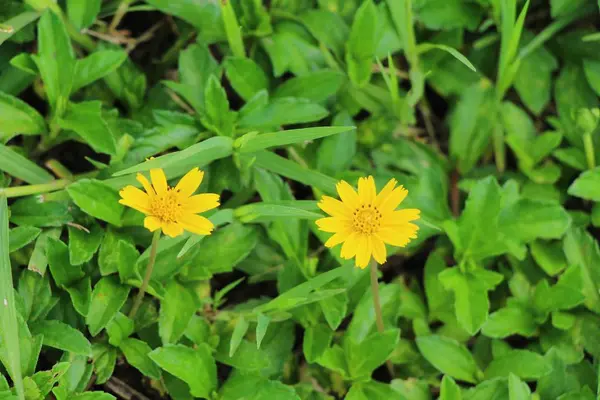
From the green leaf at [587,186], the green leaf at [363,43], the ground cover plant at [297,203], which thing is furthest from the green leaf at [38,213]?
the green leaf at [587,186]

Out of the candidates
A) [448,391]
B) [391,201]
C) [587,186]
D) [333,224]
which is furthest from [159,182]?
[587,186]

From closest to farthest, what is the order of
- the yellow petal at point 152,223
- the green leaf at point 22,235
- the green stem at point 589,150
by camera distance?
1. the yellow petal at point 152,223
2. the green leaf at point 22,235
3. the green stem at point 589,150

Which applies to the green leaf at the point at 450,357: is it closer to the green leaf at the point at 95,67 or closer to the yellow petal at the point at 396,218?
the yellow petal at the point at 396,218

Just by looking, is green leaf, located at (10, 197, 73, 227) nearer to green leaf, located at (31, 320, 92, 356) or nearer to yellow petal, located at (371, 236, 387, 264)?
green leaf, located at (31, 320, 92, 356)

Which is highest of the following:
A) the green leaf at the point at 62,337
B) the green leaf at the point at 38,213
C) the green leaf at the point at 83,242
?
the green leaf at the point at 38,213

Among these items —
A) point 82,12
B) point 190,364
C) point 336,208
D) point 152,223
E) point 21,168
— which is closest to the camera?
point 152,223

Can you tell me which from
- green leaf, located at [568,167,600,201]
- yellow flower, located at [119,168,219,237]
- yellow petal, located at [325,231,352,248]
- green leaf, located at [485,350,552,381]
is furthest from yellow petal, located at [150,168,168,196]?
green leaf, located at [568,167,600,201]

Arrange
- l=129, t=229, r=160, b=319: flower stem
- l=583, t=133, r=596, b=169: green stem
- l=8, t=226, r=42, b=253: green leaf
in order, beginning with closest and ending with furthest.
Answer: l=129, t=229, r=160, b=319: flower stem → l=8, t=226, r=42, b=253: green leaf → l=583, t=133, r=596, b=169: green stem

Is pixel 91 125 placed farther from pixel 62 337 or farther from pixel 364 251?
pixel 364 251
